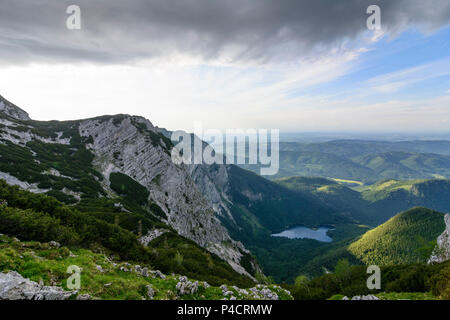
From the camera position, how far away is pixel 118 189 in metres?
95.8

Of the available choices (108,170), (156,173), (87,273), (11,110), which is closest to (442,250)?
(87,273)

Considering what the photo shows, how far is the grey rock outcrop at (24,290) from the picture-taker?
540 inches

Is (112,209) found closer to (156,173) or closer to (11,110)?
(156,173)

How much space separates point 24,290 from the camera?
559 inches

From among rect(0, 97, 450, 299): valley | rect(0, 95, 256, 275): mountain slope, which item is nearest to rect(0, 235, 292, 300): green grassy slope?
rect(0, 97, 450, 299): valley

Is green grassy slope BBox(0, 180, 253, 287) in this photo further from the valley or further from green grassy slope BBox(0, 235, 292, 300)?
green grassy slope BBox(0, 235, 292, 300)

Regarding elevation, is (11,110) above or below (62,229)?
above

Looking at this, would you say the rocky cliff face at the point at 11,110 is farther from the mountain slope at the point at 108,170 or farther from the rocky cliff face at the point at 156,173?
the rocky cliff face at the point at 156,173

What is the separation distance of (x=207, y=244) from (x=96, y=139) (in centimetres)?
10259

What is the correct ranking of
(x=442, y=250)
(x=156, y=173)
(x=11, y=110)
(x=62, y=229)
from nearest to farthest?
(x=62, y=229), (x=442, y=250), (x=156, y=173), (x=11, y=110)

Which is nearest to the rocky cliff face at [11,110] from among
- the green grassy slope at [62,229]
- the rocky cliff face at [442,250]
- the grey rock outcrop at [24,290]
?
the green grassy slope at [62,229]

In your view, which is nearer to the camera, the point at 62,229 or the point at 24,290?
the point at 24,290

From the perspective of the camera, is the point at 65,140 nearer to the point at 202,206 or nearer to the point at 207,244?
the point at 202,206
